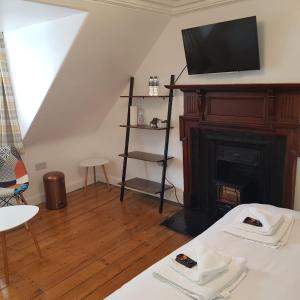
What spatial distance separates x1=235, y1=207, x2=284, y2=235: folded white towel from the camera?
174cm

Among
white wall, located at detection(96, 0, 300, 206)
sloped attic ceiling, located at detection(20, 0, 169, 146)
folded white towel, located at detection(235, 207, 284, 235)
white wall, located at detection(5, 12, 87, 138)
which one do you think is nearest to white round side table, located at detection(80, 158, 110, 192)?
white wall, located at detection(96, 0, 300, 206)

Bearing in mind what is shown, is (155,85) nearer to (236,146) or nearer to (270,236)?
(236,146)

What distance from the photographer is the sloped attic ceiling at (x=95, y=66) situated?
9.09 feet

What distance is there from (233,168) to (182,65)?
1.23 metres

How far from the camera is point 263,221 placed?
1.81m

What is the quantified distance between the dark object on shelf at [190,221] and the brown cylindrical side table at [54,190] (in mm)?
1307

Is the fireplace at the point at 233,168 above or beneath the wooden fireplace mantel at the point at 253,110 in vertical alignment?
beneath

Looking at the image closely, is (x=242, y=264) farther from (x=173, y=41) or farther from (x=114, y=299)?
(x=173, y=41)

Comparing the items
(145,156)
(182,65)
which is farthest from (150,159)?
(182,65)

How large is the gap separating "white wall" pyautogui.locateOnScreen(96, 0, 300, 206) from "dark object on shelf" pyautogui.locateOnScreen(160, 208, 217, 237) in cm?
37

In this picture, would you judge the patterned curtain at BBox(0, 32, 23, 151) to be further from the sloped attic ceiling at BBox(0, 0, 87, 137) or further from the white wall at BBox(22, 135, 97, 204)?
the white wall at BBox(22, 135, 97, 204)

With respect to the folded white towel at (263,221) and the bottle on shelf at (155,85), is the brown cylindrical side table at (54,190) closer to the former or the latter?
the bottle on shelf at (155,85)

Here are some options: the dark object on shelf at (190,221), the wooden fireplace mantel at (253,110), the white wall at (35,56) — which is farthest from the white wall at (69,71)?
the dark object on shelf at (190,221)

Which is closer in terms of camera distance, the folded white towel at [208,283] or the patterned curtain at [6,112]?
the folded white towel at [208,283]
